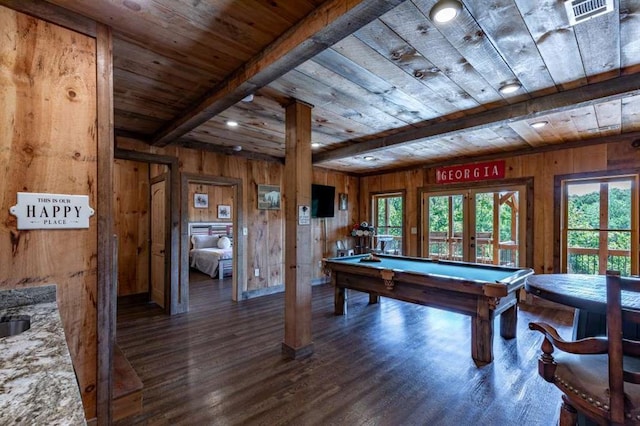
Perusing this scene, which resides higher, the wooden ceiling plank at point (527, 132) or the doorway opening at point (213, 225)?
the wooden ceiling plank at point (527, 132)

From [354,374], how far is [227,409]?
1.07 meters

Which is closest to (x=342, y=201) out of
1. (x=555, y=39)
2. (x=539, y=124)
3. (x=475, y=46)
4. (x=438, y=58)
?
(x=539, y=124)

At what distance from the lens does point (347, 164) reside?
612 centimetres

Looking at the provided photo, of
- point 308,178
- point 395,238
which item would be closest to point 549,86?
point 308,178

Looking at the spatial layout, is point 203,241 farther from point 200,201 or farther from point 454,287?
point 454,287

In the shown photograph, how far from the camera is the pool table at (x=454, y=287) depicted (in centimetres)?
272

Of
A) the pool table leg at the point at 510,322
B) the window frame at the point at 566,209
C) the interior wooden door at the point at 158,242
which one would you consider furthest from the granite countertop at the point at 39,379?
the window frame at the point at 566,209

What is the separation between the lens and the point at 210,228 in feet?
27.8

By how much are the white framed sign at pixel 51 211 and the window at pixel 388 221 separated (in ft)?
18.6

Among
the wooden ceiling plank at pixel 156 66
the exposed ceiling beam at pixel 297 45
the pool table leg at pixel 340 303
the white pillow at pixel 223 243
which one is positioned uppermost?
the wooden ceiling plank at pixel 156 66

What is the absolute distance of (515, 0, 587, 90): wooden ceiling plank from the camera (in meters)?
1.63

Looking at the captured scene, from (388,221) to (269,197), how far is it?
3.00 metres

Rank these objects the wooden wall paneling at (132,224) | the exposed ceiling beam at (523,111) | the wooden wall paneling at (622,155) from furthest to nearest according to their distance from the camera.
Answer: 1. the wooden wall paneling at (132,224)
2. the wooden wall paneling at (622,155)
3. the exposed ceiling beam at (523,111)

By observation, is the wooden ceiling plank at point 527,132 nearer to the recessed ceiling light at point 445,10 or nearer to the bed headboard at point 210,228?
the recessed ceiling light at point 445,10
